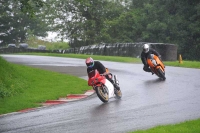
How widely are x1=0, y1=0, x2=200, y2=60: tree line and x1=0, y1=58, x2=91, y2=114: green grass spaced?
94.5 ft

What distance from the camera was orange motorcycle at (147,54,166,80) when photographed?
20.1 metres

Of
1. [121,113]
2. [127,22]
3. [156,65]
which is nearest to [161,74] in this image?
[156,65]

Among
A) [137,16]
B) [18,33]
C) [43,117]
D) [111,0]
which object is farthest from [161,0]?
[43,117]

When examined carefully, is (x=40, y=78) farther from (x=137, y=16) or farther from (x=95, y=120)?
(x=137, y=16)

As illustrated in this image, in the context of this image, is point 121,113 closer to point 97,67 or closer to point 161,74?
point 97,67

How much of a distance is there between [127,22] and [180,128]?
50.2 meters

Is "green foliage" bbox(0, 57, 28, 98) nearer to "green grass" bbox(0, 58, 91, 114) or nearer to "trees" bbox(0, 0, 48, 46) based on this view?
"green grass" bbox(0, 58, 91, 114)

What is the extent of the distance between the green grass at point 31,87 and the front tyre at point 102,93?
1917mm

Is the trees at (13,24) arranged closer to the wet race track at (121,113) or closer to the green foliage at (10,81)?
the green foliage at (10,81)

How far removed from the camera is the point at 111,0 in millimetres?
63062

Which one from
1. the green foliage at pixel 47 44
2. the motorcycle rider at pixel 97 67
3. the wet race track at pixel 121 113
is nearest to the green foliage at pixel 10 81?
the wet race track at pixel 121 113

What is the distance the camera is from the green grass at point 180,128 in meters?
9.32

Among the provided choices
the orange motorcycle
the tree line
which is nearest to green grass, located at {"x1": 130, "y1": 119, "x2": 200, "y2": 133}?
the orange motorcycle

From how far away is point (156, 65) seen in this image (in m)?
20.5
